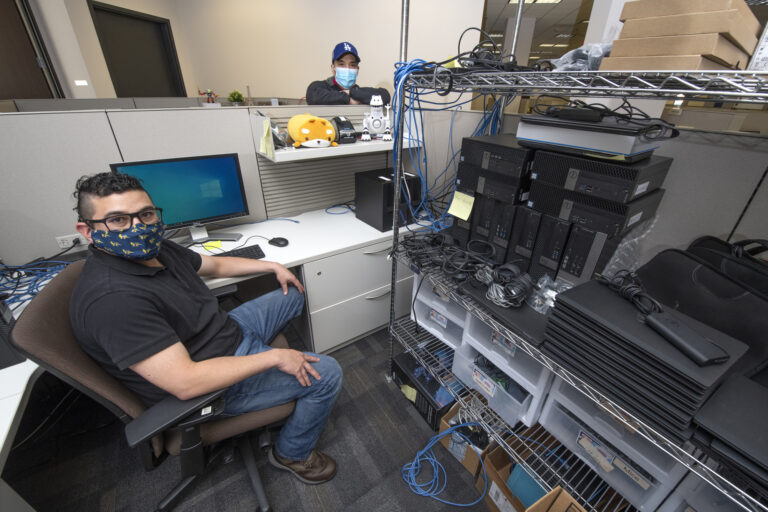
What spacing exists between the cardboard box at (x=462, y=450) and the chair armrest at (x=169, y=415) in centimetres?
89

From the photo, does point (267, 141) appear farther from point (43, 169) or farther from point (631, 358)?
point (631, 358)

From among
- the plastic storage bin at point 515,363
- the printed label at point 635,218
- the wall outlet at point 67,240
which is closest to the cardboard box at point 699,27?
the printed label at point 635,218

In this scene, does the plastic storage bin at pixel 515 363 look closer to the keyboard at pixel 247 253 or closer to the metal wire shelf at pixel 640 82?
the metal wire shelf at pixel 640 82

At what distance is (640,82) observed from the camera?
2.11 feet

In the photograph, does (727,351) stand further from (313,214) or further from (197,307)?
(313,214)

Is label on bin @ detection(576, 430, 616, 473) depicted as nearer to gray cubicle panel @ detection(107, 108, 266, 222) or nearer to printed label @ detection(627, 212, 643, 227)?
printed label @ detection(627, 212, 643, 227)

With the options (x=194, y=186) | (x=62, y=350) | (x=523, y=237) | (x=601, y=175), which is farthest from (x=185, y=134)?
(x=601, y=175)

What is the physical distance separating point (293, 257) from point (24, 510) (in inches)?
39.7

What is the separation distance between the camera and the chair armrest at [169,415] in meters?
0.75

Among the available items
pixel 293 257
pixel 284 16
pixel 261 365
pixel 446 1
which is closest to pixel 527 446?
pixel 261 365

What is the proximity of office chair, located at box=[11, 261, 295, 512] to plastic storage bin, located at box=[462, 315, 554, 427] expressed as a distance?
72 cm

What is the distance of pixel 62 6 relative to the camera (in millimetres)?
3422

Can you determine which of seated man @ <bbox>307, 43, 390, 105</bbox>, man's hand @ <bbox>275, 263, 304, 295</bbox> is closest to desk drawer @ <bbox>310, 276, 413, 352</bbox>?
man's hand @ <bbox>275, 263, 304, 295</bbox>

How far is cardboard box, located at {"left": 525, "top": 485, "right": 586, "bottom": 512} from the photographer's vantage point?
0.84 m
